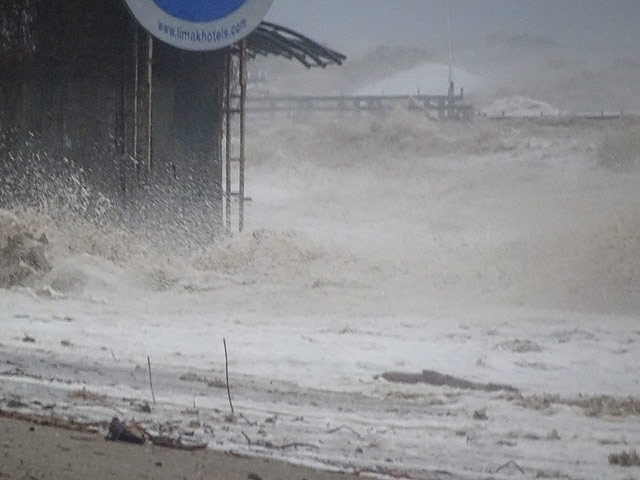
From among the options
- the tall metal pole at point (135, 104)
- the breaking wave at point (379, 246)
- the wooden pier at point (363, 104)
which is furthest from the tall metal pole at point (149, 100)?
the wooden pier at point (363, 104)

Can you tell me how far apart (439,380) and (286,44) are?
6.87m

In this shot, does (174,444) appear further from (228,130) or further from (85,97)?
(228,130)

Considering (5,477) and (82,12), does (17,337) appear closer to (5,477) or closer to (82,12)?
(5,477)

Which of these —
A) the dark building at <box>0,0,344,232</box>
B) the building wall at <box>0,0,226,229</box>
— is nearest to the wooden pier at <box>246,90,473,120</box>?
the dark building at <box>0,0,344,232</box>

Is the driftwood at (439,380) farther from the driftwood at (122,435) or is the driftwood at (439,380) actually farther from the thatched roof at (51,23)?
the thatched roof at (51,23)

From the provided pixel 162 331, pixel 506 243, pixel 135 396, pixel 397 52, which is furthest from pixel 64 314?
pixel 397 52

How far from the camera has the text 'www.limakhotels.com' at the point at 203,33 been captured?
921 centimetres

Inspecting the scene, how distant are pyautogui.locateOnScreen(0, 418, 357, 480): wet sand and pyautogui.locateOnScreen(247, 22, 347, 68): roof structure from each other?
7.77 metres

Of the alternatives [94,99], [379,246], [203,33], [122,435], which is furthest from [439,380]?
[379,246]

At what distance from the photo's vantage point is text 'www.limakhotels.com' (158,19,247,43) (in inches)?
363

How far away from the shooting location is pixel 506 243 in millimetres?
10766

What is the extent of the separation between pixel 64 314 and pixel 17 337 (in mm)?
910

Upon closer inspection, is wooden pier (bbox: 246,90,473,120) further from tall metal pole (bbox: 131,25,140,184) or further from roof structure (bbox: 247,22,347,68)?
tall metal pole (bbox: 131,25,140,184)

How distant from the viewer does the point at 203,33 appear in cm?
935
